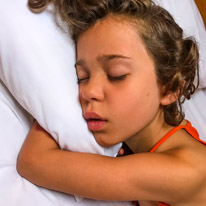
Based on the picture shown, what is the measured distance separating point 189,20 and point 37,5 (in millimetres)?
663

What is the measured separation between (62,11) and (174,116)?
471 mm

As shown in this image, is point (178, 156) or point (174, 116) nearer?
point (178, 156)

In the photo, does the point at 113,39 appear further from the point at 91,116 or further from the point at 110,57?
the point at 91,116

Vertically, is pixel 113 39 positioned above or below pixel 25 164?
above

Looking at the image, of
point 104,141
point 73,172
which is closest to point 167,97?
point 104,141

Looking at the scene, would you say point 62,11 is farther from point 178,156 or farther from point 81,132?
point 178,156

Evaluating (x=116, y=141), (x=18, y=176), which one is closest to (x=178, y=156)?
(x=116, y=141)

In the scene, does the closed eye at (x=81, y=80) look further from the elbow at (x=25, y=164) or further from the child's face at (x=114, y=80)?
the elbow at (x=25, y=164)

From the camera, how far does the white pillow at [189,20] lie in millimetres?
1218

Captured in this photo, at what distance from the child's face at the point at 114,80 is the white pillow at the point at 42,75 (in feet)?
0.13

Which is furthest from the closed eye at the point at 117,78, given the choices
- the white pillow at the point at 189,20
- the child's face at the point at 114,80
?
the white pillow at the point at 189,20

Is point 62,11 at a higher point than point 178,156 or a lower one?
higher

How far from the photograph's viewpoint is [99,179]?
773 mm

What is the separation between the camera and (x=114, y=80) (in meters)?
0.81
